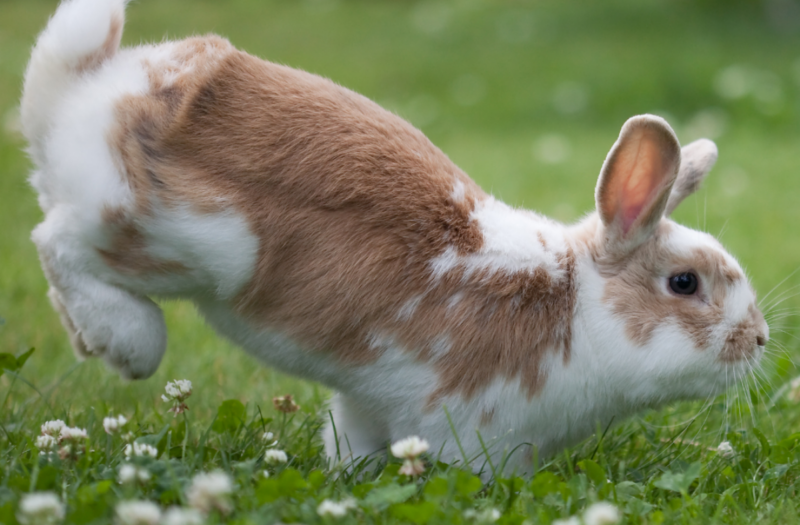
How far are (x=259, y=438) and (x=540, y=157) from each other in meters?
6.07

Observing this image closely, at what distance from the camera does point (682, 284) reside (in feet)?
9.15

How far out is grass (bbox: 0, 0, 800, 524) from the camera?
7.49ft

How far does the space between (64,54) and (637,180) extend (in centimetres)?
178

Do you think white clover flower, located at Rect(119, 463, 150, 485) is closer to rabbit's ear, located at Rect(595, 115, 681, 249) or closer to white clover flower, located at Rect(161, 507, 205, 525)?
white clover flower, located at Rect(161, 507, 205, 525)

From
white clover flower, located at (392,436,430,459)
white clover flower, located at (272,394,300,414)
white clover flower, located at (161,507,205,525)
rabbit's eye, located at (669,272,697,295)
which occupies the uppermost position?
rabbit's eye, located at (669,272,697,295)

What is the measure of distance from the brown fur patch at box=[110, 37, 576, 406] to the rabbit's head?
0.63 ft

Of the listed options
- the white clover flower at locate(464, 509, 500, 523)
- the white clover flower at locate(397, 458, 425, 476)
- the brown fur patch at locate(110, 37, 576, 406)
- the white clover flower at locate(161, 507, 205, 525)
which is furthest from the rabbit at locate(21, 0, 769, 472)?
the white clover flower at locate(161, 507, 205, 525)

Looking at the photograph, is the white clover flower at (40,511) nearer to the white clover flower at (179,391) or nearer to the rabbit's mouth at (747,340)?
the white clover flower at (179,391)

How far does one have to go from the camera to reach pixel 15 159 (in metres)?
6.66

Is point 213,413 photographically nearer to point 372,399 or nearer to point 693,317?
point 372,399

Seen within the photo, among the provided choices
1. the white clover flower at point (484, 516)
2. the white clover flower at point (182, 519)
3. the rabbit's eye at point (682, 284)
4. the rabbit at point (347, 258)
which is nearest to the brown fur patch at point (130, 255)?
the rabbit at point (347, 258)

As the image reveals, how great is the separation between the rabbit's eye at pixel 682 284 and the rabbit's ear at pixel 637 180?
0.52 feet

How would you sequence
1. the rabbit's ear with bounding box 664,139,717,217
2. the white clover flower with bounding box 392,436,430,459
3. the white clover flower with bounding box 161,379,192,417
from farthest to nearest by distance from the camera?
the rabbit's ear with bounding box 664,139,717,217, the white clover flower with bounding box 161,379,192,417, the white clover flower with bounding box 392,436,430,459

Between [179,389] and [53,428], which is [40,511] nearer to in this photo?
[53,428]
